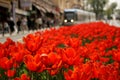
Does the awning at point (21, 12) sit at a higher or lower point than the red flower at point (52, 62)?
lower

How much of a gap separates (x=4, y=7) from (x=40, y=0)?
24.4m

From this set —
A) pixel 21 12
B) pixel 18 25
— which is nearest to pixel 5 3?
pixel 18 25

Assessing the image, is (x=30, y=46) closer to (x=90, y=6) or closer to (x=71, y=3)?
(x=71, y=3)

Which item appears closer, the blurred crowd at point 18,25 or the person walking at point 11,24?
the blurred crowd at point 18,25

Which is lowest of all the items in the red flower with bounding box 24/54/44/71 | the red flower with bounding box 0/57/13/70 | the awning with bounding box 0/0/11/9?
the awning with bounding box 0/0/11/9

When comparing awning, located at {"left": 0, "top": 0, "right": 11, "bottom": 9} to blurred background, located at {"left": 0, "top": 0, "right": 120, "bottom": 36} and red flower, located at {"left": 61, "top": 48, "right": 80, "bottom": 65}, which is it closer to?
blurred background, located at {"left": 0, "top": 0, "right": 120, "bottom": 36}

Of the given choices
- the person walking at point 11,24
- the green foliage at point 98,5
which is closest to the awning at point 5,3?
the person walking at point 11,24

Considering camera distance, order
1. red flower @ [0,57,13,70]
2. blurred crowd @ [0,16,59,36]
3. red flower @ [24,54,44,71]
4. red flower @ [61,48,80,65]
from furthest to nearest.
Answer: blurred crowd @ [0,16,59,36], red flower @ [0,57,13,70], red flower @ [61,48,80,65], red flower @ [24,54,44,71]

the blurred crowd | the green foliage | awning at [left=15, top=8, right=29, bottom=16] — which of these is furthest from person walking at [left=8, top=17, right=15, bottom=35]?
the green foliage

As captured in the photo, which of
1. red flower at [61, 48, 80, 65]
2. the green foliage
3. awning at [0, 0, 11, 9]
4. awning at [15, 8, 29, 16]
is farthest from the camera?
the green foliage

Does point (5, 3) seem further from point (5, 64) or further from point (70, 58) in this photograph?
point (70, 58)

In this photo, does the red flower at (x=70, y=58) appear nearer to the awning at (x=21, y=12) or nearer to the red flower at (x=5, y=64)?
the red flower at (x=5, y=64)

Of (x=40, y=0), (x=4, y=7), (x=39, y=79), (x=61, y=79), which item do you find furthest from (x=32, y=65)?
(x=40, y=0)

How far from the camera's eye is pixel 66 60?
402 centimetres
